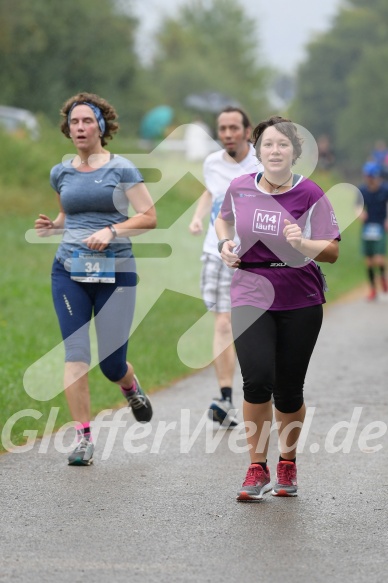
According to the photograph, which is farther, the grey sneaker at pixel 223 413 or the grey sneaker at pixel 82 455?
the grey sneaker at pixel 223 413

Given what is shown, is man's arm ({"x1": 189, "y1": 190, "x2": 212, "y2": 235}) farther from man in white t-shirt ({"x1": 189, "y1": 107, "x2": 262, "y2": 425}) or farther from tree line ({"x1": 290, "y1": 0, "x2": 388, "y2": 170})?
tree line ({"x1": 290, "y1": 0, "x2": 388, "y2": 170})

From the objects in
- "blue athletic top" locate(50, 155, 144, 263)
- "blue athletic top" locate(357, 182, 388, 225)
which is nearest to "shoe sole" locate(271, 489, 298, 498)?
"blue athletic top" locate(50, 155, 144, 263)

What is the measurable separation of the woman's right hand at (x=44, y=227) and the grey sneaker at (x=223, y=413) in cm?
187

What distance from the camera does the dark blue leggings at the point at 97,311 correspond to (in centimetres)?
754

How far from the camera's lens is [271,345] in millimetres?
6527

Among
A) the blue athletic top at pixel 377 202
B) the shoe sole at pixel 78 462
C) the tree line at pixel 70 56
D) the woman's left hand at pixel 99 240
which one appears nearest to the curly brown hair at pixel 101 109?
the woman's left hand at pixel 99 240

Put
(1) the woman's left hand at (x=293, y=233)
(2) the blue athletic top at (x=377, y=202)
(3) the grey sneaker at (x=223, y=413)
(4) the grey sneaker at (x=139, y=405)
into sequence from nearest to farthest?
(1) the woman's left hand at (x=293, y=233), (4) the grey sneaker at (x=139, y=405), (3) the grey sneaker at (x=223, y=413), (2) the blue athletic top at (x=377, y=202)

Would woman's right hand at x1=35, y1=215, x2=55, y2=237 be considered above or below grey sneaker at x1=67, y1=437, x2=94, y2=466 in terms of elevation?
above

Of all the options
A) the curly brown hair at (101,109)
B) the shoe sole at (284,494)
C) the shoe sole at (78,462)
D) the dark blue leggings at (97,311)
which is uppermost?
the curly brown hair at (101,109)

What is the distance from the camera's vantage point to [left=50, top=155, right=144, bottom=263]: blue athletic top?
7.54 metres

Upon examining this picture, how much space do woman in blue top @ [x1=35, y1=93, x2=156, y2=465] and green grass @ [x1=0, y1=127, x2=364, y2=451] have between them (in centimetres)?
86

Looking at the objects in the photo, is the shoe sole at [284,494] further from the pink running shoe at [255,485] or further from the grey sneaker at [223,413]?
the grey sneaker at [223,413]

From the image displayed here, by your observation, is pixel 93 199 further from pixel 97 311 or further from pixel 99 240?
pixel 97 311

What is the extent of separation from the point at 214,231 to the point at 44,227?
5.40 feet
